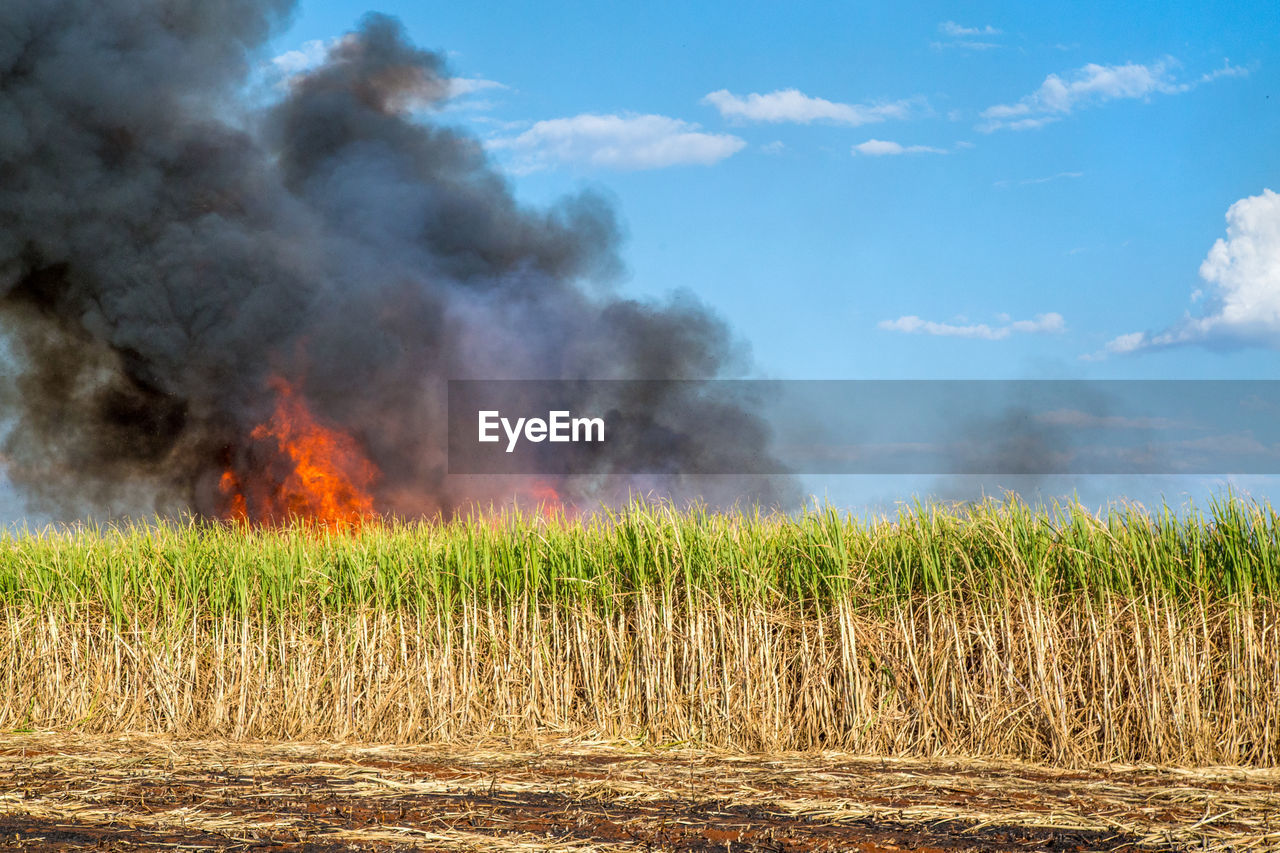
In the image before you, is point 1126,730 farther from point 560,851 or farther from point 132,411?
point 132,411

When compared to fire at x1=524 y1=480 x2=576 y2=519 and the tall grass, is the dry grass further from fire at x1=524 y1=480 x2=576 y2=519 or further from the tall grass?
fire at x1=524 y1=480 x2=576 y2=519

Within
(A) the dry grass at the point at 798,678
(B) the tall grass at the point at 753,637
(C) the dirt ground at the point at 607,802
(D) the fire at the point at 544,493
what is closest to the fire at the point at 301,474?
(D) the fire at the point at 544,493

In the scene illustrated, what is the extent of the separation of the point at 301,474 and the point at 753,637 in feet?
64.7

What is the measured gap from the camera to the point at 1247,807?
21.9 ft

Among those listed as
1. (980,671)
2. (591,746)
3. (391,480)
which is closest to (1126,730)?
(980,671)

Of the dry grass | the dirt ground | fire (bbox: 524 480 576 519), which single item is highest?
fire (bbox: 524 480 576 519)

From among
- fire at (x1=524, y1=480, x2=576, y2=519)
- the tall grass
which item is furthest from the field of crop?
fire at (x1=524, y1=480, x2=576, y2=519)

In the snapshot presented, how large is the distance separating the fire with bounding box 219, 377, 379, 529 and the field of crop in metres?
15.6

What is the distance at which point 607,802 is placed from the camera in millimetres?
6551

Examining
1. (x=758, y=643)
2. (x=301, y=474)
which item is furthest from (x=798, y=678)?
(x=301, y=474)

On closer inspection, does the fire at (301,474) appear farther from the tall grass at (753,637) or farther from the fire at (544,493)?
the tall grass at (753,637)

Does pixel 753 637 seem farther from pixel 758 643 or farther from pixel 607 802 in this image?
pixel 607 802

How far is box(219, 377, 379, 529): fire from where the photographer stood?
2605 centimetres

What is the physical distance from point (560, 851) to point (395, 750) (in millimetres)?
3997
